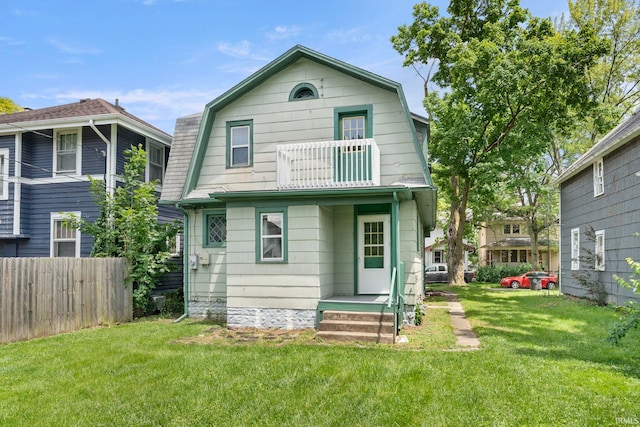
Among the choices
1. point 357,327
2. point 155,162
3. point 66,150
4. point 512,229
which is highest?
point 66,150

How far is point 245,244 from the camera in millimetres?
9867

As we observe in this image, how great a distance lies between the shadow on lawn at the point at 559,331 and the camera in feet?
22.1

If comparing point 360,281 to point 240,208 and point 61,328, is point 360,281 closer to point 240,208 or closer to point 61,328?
point 240,208

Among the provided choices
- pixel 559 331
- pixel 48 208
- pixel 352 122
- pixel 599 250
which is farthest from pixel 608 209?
pixel 48 208

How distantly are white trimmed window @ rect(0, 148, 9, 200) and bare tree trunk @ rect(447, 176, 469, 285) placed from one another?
18709 millimetres

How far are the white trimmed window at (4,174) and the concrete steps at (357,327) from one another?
11521 mm

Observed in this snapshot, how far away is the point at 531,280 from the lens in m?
24.1

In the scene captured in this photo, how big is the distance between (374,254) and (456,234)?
1378 cm

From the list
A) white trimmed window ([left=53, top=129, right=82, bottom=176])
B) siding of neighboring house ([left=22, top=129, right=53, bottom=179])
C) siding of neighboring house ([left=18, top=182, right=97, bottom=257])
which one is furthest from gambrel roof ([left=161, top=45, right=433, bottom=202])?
siding of neighboring house ([left=22, top=129, right=53, bottom=179])

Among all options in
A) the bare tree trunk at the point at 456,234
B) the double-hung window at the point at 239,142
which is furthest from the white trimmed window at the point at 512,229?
the double-hung window at the point at 239,142

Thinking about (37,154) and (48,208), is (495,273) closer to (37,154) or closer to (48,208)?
(48,208)

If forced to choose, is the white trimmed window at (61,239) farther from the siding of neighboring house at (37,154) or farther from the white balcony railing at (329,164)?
the white balcony railing at (329,164)

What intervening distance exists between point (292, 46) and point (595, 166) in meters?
10.1

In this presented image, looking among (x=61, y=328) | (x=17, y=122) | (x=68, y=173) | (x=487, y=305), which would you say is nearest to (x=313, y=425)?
(x=61, y=328)
